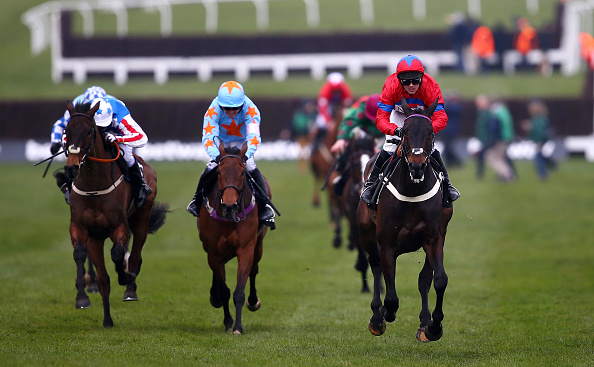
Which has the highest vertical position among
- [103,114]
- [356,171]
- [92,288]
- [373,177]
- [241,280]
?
[103,114]

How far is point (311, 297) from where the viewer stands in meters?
11.2

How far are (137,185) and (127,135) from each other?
0.52 meters

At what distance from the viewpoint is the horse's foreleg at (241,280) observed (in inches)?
338

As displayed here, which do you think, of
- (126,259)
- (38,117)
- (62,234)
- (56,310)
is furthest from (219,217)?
(38,117)

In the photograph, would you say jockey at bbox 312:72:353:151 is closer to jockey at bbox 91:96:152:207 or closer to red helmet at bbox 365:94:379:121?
red helmet at bbox 365:94:379:121

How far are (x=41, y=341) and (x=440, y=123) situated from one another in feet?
12.5

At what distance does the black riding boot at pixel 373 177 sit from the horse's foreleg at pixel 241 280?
3.93 feet

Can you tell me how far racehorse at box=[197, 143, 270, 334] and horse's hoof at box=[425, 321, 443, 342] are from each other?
1721 millimetres

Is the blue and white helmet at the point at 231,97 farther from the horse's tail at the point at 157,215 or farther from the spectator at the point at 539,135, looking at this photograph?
the spectator at the point at 539,135

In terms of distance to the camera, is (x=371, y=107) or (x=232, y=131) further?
(x=371, y=107)

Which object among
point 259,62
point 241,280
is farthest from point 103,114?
point 259,62

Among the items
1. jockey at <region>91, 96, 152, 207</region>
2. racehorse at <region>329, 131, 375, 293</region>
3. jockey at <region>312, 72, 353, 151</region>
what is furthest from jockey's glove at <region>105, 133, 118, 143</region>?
jockey at <region>312, 72, 353, 151</region>

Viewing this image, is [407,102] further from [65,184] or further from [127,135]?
[65,184]

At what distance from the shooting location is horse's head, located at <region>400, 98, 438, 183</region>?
745cm
